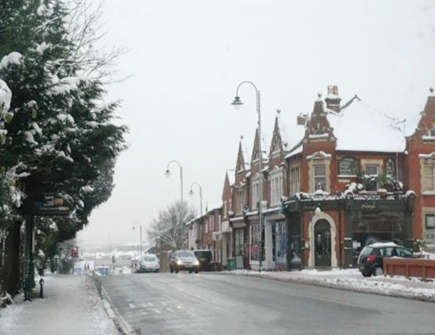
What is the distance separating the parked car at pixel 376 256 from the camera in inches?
1476

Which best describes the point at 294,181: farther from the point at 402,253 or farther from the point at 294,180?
the point at 402,253

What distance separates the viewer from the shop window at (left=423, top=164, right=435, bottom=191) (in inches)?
2003

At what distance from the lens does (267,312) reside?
19391 millimetres

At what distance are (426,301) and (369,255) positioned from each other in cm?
1383

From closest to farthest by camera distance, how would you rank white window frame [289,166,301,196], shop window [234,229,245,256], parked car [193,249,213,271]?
white window frame [289,166,301,196]
shop window [234,229,245,256]
parked car [193,249,213,271]

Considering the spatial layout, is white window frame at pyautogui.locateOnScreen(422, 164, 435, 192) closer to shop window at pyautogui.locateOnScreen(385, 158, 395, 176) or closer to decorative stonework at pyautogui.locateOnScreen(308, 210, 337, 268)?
shop window at pyautogui.locateOnScreen(385, 158, 395, 176)

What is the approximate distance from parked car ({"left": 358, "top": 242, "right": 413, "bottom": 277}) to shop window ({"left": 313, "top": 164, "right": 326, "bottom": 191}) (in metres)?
12.6

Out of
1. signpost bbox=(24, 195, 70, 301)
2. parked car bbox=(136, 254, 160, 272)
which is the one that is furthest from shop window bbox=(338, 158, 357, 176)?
signpost bbox=(24, 195, 70, 301)

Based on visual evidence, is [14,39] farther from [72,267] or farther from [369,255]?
[72,267]

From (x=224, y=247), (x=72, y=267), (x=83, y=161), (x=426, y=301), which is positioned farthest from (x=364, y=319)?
(x=72, y=267)

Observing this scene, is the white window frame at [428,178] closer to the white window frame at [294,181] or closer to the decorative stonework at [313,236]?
the decorative stonework at [313,236]

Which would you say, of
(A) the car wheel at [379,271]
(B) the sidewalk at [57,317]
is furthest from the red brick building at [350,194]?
(B) the sidewalk at [57,317]

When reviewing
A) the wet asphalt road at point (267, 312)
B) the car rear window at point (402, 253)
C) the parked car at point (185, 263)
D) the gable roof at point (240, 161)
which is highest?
the gable roof at point (240, 161)

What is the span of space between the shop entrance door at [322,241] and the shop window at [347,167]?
3526 millimetres
